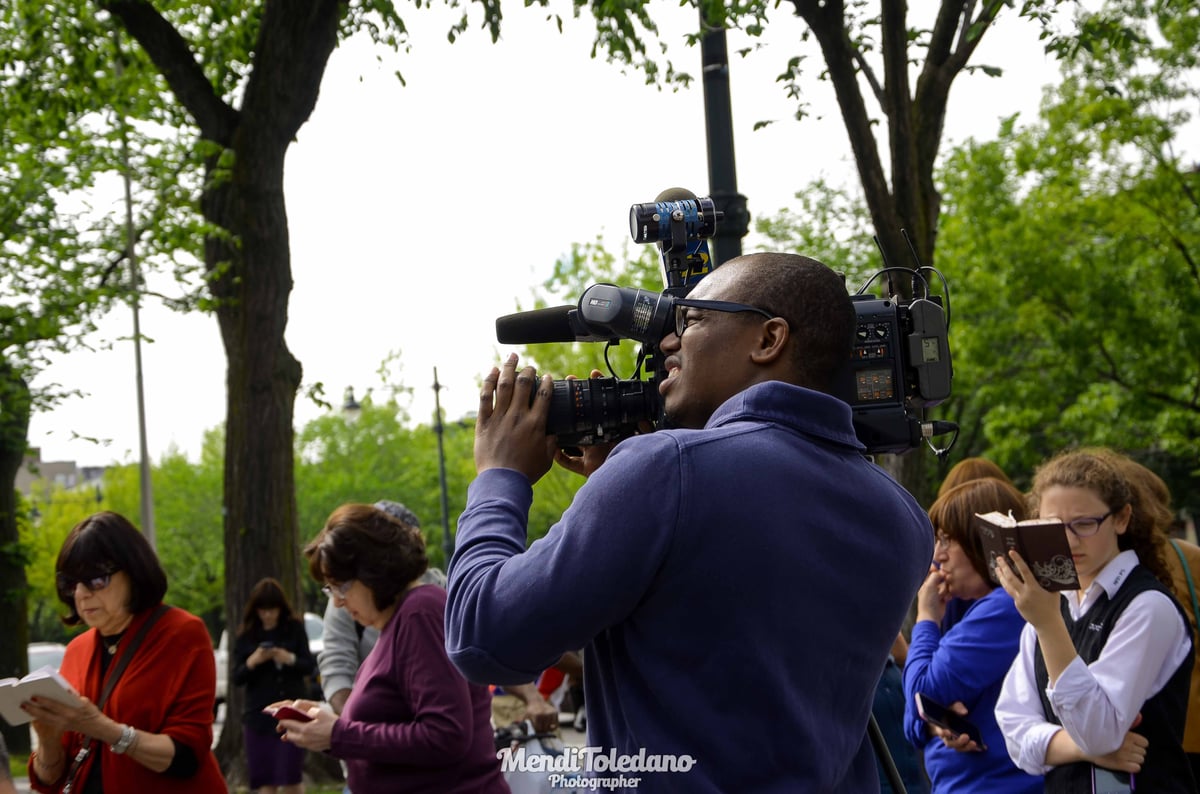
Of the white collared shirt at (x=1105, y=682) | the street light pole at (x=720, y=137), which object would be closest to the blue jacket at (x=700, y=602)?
the white collared shirt at (x=1105, y=682)

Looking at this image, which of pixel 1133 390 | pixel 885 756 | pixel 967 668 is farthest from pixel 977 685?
pixel 1133 390

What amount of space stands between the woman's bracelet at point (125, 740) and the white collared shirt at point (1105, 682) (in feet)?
9.02

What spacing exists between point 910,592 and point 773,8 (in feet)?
18.1

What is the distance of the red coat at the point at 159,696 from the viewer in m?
4.33

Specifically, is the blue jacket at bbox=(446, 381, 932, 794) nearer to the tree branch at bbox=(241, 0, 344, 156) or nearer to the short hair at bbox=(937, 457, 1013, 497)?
the short hair at bbox=(937, 457, 1013, 497)

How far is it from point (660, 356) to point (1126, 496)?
2.13 m

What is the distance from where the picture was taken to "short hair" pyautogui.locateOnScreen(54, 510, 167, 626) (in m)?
4.48

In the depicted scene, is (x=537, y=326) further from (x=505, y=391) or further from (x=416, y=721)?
(x=416, y=721)

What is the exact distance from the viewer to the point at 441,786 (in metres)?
4.18

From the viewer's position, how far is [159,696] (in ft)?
14.5

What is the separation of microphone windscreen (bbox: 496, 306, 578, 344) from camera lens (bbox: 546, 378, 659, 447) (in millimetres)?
232

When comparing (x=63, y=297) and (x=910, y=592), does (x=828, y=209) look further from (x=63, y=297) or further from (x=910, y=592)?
(x=910, y=592)

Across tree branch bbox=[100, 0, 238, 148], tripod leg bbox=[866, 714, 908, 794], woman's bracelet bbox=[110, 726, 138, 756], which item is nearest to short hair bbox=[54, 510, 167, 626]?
woman's bracelet bbox=[110, 726, 138, 756]

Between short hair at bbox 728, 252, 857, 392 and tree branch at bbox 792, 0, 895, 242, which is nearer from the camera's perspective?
short hair at bbox 728, 252, 857, 392
